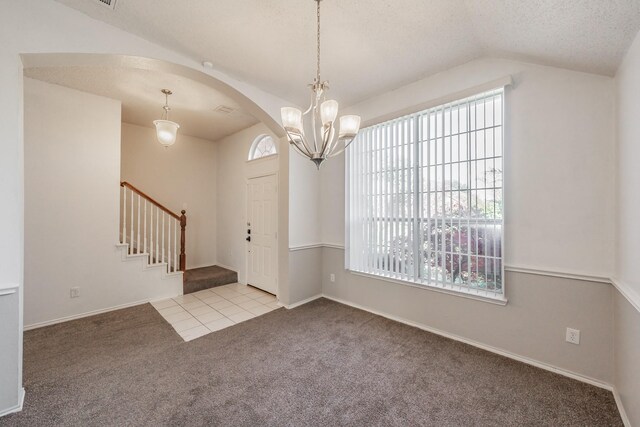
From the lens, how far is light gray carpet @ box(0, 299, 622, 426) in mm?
1679

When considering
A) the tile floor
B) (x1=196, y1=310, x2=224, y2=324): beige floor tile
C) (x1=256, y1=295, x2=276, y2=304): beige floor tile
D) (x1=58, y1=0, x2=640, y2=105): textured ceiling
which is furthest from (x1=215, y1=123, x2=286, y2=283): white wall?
(x1=58, y1=0, x2=640, y2=105): textured ceiling

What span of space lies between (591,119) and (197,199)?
6.02m

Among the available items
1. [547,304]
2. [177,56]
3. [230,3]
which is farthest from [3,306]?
[547,304]

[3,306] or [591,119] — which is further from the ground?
[591,119]

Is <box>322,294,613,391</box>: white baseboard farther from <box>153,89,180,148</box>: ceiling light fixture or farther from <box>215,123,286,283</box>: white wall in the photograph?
<box>153,89,180,148</box>: ceiling light fixture

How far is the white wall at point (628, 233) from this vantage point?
1.50 meters

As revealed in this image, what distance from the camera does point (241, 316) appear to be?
10.8 ft

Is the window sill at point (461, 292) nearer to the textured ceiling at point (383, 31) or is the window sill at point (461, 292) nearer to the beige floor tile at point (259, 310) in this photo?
the beige floor tile at point (259, 310)

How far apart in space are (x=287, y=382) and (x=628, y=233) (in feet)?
8.69

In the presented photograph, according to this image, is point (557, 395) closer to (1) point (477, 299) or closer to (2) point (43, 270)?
(1) point (477, 299)

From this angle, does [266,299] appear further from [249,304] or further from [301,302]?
[301,302]

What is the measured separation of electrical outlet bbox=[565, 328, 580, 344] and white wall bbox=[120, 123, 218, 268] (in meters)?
5.77

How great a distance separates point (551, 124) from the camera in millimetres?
A: 2150

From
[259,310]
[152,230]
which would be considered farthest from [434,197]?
[152,230]
